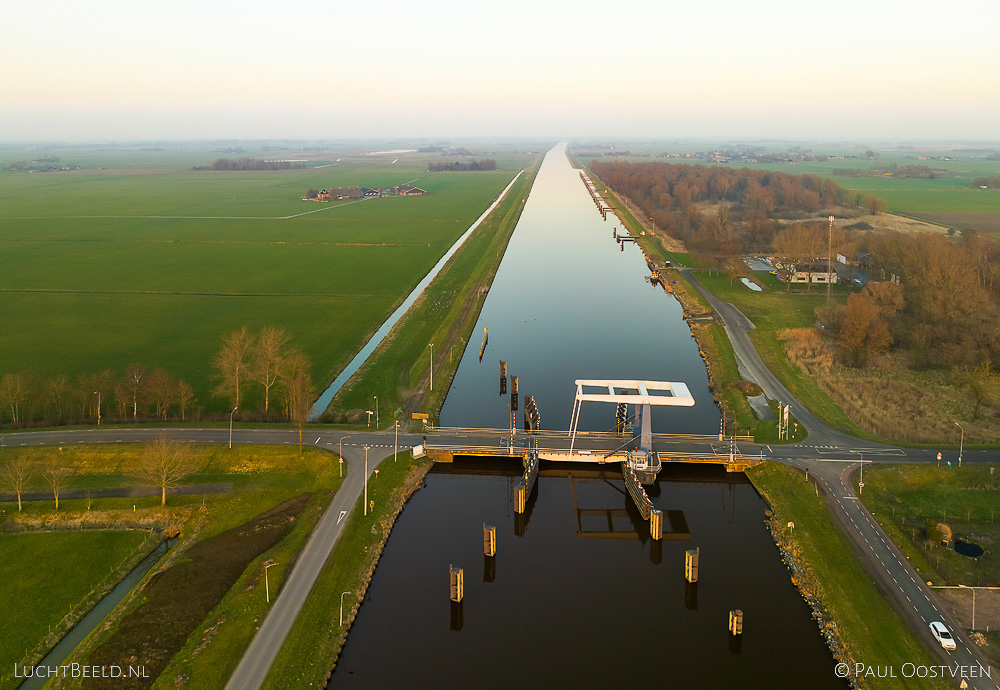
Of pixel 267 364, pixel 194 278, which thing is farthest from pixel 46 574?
pixel 194 278

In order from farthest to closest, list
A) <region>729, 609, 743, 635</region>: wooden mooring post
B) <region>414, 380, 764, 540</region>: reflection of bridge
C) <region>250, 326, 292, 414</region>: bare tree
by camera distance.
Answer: <region>250, 326, 292, 414</region>: bare tree < <region>414, 380, 764, 540</region>: reflection of bridge < <region>729, 609, 743, 635</region>: wooden mooring post

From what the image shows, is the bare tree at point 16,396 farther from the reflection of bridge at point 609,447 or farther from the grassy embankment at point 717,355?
the grassy embankment at point 717,355

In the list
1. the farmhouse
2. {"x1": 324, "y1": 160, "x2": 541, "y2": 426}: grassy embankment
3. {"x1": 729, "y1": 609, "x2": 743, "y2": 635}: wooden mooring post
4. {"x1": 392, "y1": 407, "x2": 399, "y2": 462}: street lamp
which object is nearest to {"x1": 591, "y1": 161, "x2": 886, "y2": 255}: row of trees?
the farmhouse

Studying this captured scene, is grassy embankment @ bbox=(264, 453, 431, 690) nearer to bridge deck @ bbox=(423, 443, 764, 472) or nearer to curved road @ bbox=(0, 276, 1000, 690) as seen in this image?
curved road @ bbox=(0, 276, 1000, 690)

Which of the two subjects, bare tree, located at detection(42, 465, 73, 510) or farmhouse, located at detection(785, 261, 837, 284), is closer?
bare tree, located at detection(42, 465, 73, 510)

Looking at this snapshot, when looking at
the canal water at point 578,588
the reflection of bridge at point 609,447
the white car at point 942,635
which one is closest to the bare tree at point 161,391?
the reflection of bridge at point 609,447

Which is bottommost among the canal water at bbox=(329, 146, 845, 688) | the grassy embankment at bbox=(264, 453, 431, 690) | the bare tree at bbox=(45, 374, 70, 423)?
the canal water at bbox=(329, 146, 845, 688)
